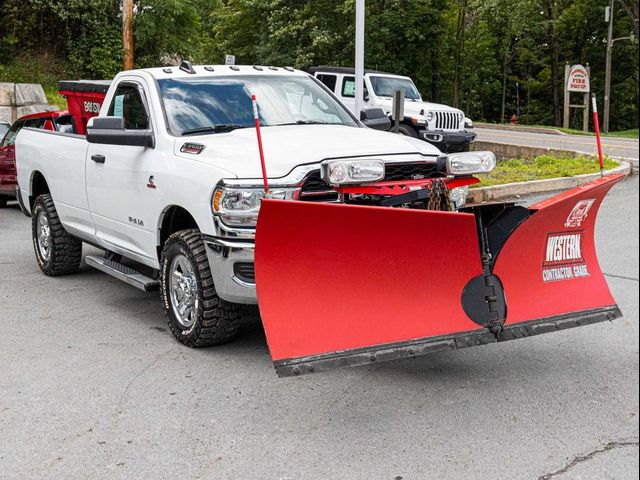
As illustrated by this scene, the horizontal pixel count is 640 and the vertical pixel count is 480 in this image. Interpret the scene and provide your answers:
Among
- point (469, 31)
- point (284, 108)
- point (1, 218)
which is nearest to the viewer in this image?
point (284, 108)

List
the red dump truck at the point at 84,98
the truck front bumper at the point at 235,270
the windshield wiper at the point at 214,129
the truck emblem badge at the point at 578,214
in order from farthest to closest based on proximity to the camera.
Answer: the red dump truck at the point at 84,98
the windshield wiper at the point at 214,129
the truck front bumper at the point at 235,270
the truck emblem badge at the point at 578,214

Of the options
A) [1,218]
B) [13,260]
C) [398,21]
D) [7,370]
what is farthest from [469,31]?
[7,370]

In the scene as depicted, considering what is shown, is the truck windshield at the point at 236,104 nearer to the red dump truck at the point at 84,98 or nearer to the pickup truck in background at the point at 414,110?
the red dump truck at the point at 84,98

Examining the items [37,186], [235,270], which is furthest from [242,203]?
[37,186]

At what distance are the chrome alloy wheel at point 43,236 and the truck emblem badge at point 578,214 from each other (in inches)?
216

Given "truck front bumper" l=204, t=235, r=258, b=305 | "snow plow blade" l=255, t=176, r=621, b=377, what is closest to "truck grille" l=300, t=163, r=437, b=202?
"truck front bumper" l=204, t=235, r=258, b=305

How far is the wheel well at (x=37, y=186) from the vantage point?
29.5ft

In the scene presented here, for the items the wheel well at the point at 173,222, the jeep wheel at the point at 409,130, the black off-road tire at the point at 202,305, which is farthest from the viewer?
the jeep wheel at the point at 409,130

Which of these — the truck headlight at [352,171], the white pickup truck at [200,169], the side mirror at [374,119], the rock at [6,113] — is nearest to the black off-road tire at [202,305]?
the white pickup truck at [200,169]

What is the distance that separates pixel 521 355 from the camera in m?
5.67

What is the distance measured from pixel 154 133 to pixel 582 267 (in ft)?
10.9

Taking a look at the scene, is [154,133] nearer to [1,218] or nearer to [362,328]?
[362,328]

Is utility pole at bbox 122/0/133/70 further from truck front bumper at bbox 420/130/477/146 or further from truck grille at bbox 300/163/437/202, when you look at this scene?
truck grille at bbox 300/163/437/202

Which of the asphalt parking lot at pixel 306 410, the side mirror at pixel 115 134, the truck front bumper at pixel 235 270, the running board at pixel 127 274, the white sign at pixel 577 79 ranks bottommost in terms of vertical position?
the asphalt parking lot at pixel 306 410
